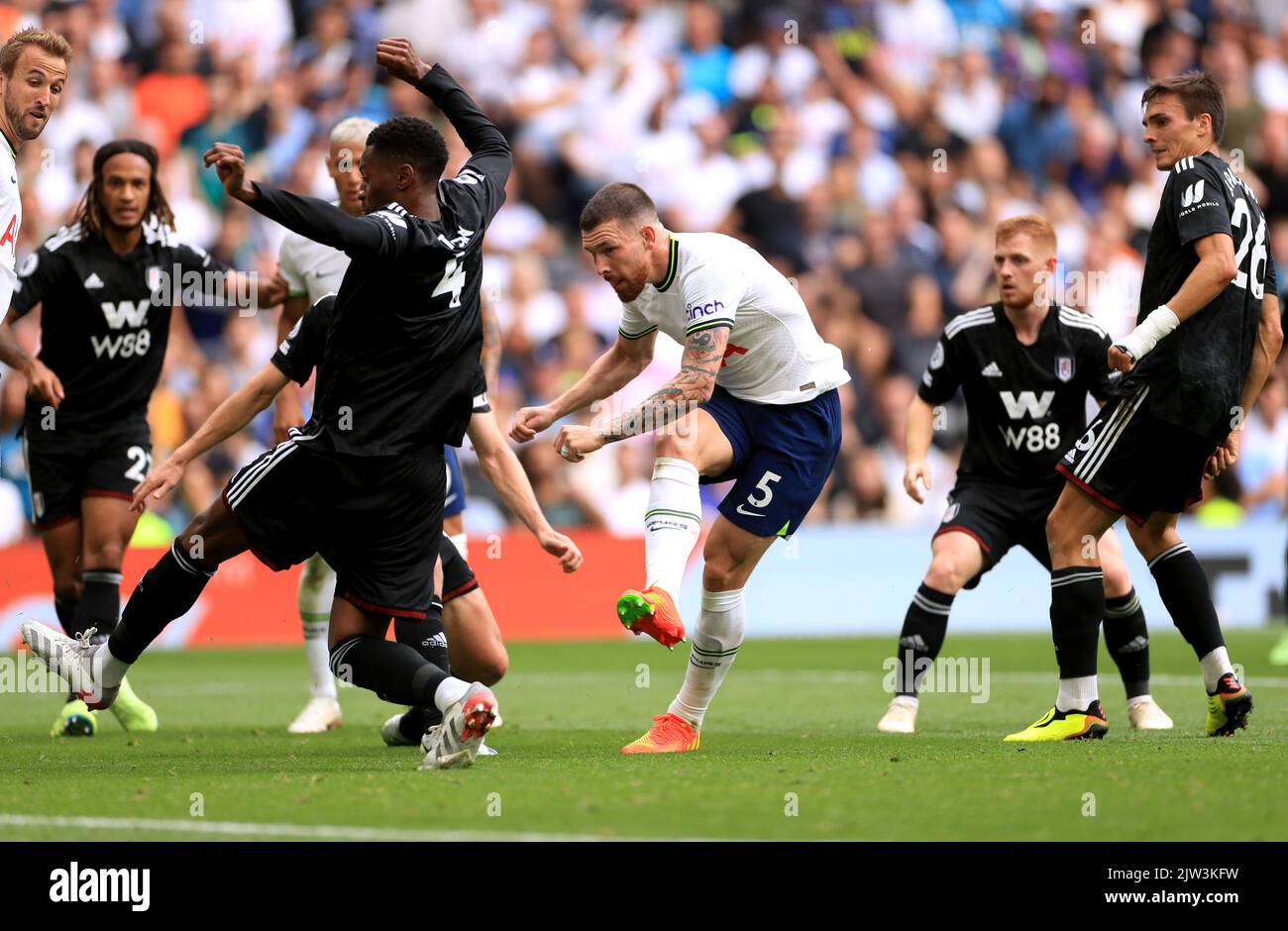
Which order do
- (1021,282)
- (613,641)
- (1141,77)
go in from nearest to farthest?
(1021,282), (613,641), (1141,77)

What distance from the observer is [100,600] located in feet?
28.7

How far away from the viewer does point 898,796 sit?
205 inches

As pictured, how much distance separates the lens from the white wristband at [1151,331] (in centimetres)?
664

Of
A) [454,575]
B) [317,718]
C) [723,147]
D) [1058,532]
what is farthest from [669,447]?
[723,147]

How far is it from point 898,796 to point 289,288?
4.49m

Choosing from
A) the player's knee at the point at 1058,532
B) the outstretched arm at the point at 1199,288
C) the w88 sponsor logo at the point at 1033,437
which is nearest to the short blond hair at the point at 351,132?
the w88 sponsor logo at the point at 1033,437

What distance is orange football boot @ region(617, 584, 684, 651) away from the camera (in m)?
6.04

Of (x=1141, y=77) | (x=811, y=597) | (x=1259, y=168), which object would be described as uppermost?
(x=1141, y=77)

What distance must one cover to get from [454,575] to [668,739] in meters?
1.43

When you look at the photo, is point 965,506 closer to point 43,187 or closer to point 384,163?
point 384,163

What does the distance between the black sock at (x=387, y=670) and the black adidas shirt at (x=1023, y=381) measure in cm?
328

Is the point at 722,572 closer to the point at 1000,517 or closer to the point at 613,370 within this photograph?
the point at 613,370

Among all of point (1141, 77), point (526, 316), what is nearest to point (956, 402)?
point (526, 316)

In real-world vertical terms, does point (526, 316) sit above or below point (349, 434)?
above
